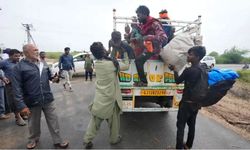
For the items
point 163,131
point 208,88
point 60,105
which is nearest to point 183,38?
point 208,88

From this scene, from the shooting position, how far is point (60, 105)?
664 centimetres

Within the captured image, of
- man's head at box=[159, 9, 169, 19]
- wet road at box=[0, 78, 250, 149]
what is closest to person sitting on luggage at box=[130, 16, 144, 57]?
man's head at box=[159, 9, 169, 19]

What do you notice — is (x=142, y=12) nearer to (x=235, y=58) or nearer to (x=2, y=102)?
(x=2, y=102)

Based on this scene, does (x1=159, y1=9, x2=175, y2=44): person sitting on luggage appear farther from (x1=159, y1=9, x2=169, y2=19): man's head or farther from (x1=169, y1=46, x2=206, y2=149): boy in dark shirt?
(x1=169, y1=46, x2=206, y2=149): boy in dark shirt

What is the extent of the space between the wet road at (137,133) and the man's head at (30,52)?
63.3 inches

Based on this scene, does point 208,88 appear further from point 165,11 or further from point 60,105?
point 60,105

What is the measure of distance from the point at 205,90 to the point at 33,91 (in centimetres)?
275

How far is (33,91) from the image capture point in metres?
3.29

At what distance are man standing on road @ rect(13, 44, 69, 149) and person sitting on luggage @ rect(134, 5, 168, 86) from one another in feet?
5.57

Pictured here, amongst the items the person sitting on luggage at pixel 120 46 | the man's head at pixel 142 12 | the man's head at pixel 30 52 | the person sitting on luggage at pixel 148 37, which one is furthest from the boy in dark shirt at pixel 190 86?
the man's head at pixel 30 52

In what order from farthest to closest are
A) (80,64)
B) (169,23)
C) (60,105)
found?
(80,64) → (60,105) → (169,23)

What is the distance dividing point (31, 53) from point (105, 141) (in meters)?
2.08

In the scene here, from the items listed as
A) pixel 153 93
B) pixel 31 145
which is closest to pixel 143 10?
pixel 153 93

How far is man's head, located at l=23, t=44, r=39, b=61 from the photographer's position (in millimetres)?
3248
